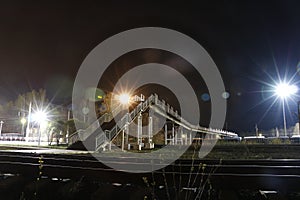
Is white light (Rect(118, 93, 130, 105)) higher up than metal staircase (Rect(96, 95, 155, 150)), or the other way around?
white light (Rect(118, 93, 130, 105))

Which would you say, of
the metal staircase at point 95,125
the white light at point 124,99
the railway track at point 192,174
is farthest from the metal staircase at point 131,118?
the railway track at point 192,174

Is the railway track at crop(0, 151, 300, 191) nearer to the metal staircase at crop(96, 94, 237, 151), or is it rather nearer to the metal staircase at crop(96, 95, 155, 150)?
the metal staircase at crop(96, 94, 237, 151)

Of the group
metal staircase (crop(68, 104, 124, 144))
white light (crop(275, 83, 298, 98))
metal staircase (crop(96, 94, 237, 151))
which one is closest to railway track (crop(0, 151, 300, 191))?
Result: metal staircase (crop(96, 94, 237, 151))

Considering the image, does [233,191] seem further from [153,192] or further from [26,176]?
[26,176]

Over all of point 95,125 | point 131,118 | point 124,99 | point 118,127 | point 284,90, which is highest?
point 284,90

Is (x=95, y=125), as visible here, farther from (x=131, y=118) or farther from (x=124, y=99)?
(x=124, y=99)

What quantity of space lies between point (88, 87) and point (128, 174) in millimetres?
46204

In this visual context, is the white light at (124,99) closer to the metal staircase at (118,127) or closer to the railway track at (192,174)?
the metal staircase at (118,127)

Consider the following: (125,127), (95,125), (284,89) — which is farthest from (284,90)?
(95,125)

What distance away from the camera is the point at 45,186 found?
4.11 metres

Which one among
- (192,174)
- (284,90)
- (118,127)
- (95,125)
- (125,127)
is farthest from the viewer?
(95,125)

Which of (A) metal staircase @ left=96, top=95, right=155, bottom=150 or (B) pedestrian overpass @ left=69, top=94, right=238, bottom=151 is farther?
(B) pedestrian overpass @ left=69, top=94, right=238, bottom=151

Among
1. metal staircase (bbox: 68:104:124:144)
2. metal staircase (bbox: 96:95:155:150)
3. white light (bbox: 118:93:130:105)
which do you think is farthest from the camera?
white light (bbox: 118:93:130:105)

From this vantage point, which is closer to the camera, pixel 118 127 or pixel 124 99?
pixel 118 127
